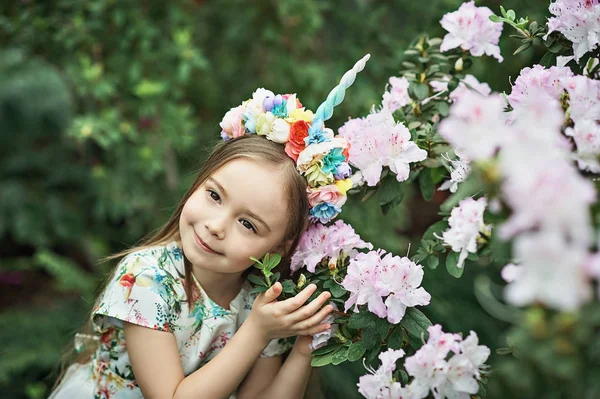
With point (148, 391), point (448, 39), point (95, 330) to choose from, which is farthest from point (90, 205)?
point (448, 39)

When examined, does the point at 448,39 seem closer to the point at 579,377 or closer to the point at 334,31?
the point at 579,377

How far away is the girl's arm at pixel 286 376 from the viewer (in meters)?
1.64

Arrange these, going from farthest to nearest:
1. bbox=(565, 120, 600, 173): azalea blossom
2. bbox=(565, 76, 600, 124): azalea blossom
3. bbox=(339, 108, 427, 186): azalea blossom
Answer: bbox=(339, 108, 427, 186): azalea blossom
bbox=(565, 76, 600, 124): azalea blossom
bbox=(565, 120, 600, 173): azalea blossom

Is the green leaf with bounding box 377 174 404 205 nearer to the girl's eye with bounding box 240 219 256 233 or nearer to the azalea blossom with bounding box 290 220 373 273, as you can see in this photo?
the azalea blossom with bounding box 290 220 373 273

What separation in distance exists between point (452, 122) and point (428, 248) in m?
0.73

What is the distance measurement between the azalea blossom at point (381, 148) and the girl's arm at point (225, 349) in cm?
31

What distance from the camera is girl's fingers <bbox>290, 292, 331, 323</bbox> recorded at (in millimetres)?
1459

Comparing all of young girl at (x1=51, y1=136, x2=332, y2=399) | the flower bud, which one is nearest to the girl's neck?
young girl at (x1=51, y1=136, x2=332, y2=399)

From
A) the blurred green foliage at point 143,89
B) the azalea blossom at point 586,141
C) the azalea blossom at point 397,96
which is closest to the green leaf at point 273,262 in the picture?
the azalea blossom at point 397,96

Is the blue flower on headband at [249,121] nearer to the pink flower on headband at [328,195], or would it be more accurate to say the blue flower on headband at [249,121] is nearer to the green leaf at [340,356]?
the pink flower on headband at [328,195]

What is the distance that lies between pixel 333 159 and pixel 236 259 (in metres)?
0.31

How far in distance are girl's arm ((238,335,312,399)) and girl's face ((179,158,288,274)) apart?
0.82ft

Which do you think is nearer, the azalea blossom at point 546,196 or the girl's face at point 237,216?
the azalea blossom at point 546,196

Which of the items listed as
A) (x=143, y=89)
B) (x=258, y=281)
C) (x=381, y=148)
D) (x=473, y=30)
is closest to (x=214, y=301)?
(x=258, y=281)
